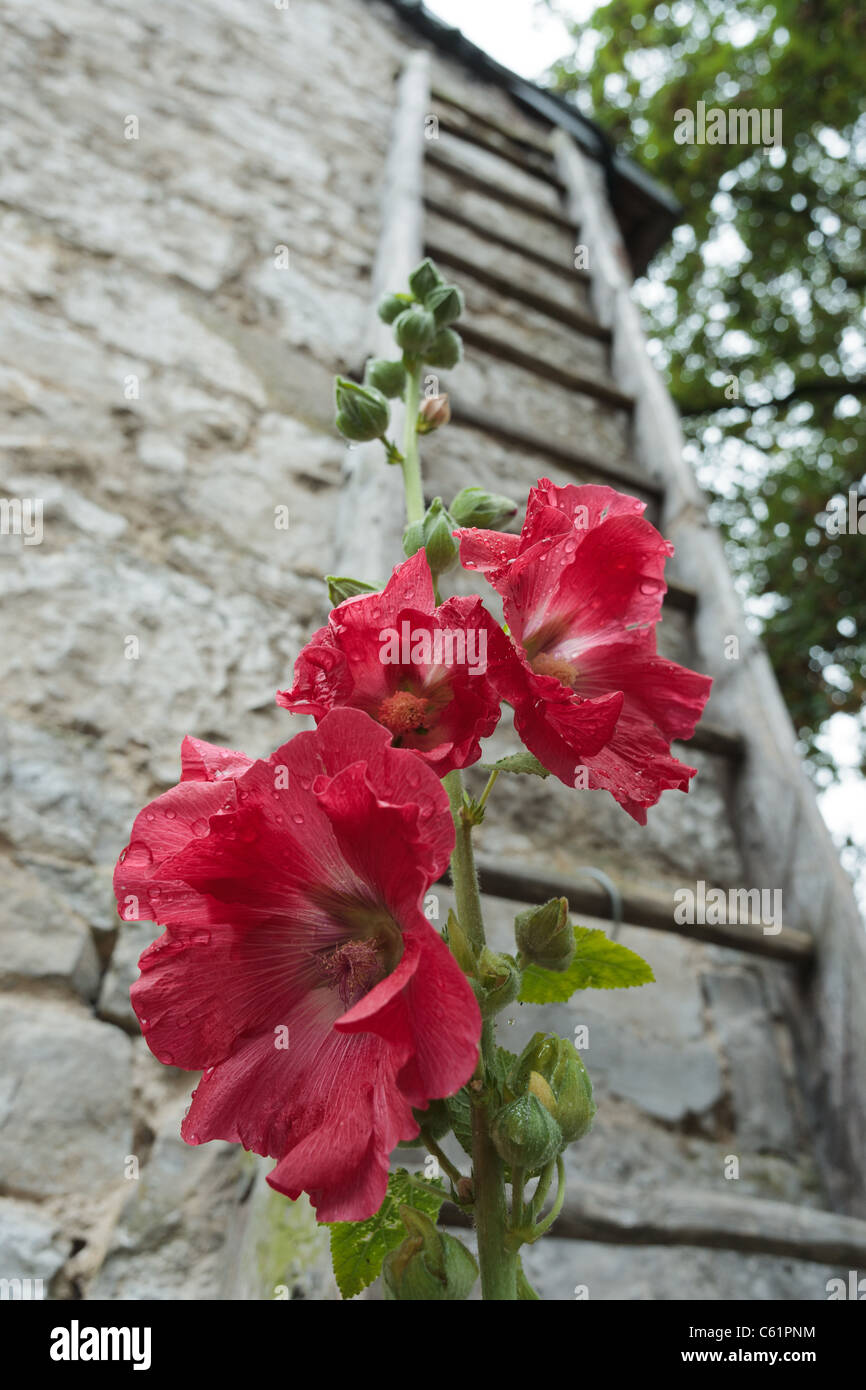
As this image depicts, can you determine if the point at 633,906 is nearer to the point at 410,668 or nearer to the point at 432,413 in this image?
the point at 432,413

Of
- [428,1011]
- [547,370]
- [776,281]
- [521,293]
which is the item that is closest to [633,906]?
[428,1011]

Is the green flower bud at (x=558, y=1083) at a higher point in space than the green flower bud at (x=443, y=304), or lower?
lower

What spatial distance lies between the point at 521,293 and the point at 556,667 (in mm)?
1759

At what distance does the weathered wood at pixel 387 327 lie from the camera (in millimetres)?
1187

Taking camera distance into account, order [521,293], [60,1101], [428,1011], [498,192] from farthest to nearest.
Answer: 1. [498,192]
2. [521,293]
3. [60,1101]
4. [428,1011]

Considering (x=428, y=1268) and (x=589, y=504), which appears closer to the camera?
(x=428, y=1268)

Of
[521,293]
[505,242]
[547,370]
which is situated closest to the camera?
[547,370]

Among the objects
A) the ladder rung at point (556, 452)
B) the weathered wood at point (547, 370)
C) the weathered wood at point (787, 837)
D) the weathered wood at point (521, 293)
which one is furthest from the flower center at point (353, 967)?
the weathered wood at point (521, 293)

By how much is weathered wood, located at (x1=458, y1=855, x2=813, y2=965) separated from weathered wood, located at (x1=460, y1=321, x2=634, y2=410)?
113cm

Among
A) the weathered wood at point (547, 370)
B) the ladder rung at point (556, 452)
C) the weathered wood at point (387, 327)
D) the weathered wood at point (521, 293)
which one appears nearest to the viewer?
the weathered wood at point (387, 327)

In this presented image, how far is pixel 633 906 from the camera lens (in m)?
1.13

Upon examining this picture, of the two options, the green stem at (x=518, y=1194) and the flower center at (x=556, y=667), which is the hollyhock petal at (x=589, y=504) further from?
the green stem at (x=518, y=1194)

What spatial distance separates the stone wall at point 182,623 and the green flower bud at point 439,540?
1.87ft
